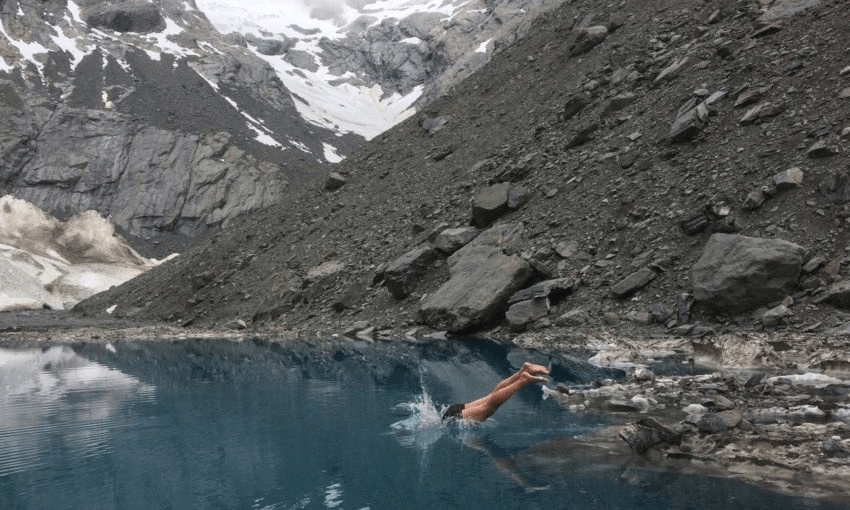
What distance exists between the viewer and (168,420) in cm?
1423

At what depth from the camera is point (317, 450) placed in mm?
11047

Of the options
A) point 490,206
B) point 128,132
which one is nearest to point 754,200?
point 490,206

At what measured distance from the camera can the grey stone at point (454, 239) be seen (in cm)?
3100

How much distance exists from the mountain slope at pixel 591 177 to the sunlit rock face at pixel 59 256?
61.4 ft

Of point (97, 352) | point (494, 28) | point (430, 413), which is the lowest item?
point (430, 413)

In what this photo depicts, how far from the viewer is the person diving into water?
11.5m

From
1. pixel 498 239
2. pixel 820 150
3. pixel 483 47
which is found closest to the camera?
pixel 820 150

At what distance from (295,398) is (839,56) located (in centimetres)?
2565

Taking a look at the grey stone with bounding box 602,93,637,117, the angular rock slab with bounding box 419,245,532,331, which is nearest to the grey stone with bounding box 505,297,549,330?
the angular rock slab with bounding box 419,245,532,331

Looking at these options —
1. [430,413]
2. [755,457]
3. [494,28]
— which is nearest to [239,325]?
[430,413]

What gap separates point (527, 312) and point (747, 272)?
8756mm

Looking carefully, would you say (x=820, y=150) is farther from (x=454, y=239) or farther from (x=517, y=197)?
(x=454, y=239)

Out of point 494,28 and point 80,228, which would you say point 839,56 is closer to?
point 80,228

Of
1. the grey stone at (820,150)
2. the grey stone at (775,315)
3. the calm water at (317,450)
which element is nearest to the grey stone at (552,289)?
the calm water at (317,450)
